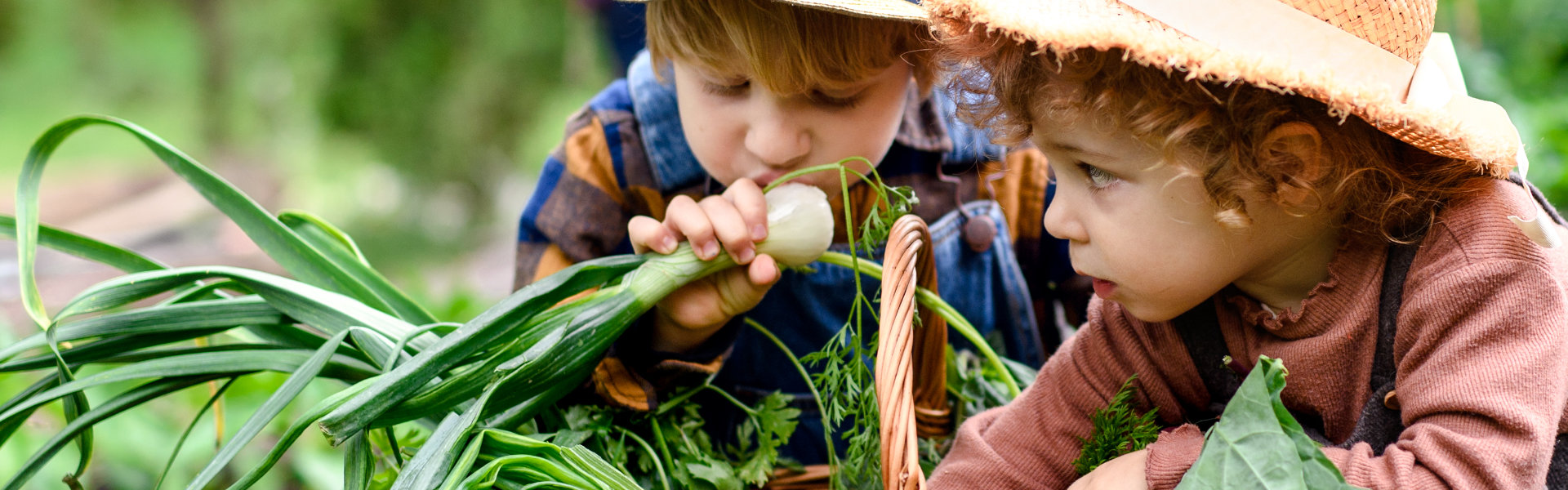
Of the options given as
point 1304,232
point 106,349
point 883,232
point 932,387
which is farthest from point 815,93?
point 106,349

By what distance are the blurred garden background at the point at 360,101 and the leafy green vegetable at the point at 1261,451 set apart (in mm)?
1754

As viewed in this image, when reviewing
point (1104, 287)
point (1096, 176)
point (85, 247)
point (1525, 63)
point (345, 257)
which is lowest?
point (1525, 63)

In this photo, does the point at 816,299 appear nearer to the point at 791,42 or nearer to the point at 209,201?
the point at 791,42

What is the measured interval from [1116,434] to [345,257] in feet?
2.71

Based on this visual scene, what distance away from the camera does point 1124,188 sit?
851mm

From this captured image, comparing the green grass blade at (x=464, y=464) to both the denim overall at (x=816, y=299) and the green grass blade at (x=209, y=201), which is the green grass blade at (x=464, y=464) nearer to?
the green grass blade at (x=209, y=201)

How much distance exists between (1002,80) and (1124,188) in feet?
0.46

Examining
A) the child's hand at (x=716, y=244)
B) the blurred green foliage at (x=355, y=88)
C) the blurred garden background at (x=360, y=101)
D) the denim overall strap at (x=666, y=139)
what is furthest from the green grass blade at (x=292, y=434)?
the blurred green foliage at (x=355, y=88)

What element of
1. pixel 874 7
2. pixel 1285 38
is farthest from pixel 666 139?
pixel 1285 38

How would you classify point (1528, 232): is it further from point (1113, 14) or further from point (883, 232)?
point (883, 232)

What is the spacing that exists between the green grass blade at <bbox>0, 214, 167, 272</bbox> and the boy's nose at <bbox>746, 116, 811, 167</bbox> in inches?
24.9

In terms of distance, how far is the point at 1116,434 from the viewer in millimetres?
967

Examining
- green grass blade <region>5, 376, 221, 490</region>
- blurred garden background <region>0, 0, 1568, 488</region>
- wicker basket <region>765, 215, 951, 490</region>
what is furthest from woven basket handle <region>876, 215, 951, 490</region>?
blurred garden background <region>0, 0, 1568, 488</region>

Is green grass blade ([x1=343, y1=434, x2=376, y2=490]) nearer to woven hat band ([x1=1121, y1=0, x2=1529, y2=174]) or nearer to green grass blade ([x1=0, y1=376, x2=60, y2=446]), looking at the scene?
green grass blade ([x1=0, y1=376, x2=60, y2=446])
